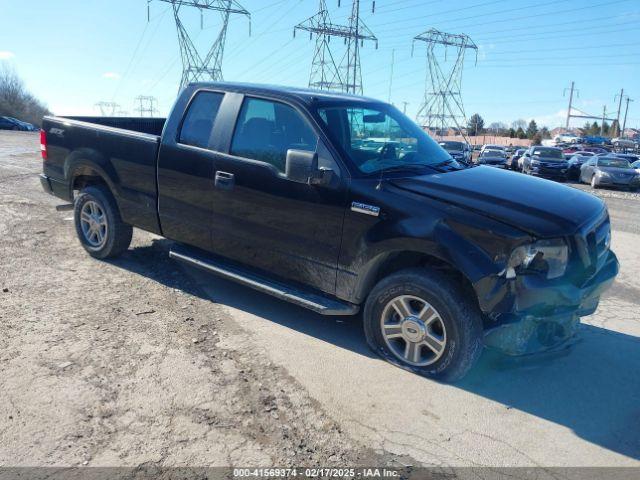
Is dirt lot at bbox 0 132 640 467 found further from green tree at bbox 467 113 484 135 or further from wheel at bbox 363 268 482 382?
green tree at bbox 467 113 484 135

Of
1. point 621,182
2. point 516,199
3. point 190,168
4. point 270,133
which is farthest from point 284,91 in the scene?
point 621,182

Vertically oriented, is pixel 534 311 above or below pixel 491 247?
below

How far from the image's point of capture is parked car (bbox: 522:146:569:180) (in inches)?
883

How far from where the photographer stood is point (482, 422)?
11.0 feet

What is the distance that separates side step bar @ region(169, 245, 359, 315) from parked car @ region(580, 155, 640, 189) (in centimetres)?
1777

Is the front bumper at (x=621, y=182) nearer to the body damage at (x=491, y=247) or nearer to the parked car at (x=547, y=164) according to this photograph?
the parked car at (x=547, y=164)

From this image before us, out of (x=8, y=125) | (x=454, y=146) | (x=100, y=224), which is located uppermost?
(x=454, y=146)

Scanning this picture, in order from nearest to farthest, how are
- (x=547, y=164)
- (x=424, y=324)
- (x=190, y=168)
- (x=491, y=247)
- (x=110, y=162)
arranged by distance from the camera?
(x=491, y=247) → (x=424, y=324) → (x=190, y=168) → (x=110, y=162) → (x=547, y=164)

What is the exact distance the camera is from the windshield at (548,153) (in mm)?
23359

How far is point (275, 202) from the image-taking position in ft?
14.1

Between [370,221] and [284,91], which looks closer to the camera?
[370,221]

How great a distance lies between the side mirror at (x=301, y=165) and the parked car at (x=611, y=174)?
18.0 meters

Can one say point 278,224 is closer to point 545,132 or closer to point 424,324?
point 424,324

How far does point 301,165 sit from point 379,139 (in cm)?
97
